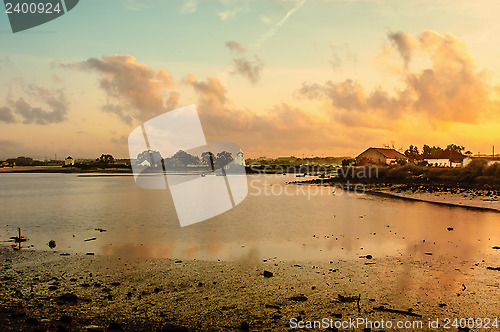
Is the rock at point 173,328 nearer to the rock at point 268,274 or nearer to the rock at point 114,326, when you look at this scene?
the rock at point 114,326

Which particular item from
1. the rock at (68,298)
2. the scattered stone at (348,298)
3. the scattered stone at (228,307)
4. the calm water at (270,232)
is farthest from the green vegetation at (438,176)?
the rock at (68,298)

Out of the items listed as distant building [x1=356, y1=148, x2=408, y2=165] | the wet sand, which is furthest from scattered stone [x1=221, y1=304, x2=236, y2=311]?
distant building [x1=356, y1=148, x2=408, y2=165]

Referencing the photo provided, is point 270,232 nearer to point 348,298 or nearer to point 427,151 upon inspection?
point 348,298

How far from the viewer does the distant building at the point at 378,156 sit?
11053cm

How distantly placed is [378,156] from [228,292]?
108806mm

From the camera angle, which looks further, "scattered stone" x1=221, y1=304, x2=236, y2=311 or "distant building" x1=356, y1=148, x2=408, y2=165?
"distant building" x1=356, y1=148, x2=408, y2=165

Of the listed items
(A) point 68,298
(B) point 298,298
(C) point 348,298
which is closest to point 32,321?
(A) point 68,298

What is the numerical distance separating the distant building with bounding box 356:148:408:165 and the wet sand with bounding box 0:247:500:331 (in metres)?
98.7

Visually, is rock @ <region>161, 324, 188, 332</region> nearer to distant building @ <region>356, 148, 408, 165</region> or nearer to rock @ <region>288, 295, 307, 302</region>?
rock @ <region>288, 295, 307, 302</region>

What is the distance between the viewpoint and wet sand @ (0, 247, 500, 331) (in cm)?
950

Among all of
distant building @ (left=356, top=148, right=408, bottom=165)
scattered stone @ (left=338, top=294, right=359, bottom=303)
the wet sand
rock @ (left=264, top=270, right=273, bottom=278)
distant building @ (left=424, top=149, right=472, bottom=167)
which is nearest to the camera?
the wet sand

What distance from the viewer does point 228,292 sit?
11.8 m

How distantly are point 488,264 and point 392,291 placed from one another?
6450mm

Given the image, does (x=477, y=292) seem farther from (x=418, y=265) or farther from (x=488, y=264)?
(x=488, y=264)
